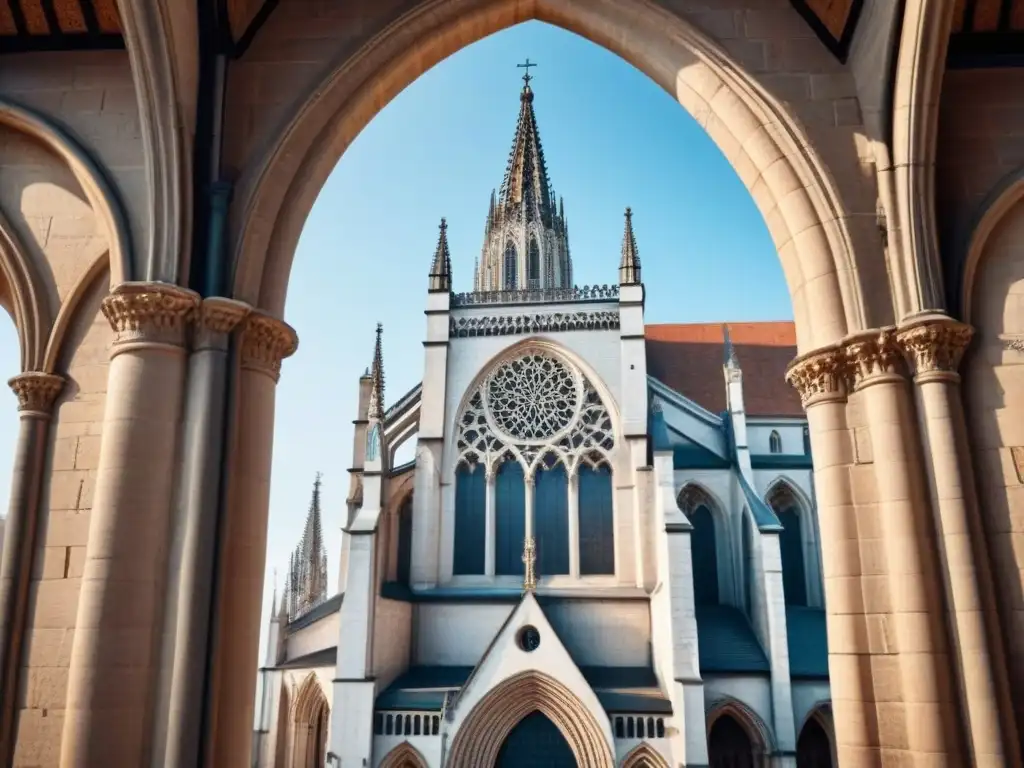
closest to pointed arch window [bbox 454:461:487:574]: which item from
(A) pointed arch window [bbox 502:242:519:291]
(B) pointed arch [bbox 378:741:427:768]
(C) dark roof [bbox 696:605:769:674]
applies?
(B) pointed arch [bbox 378:741:427:768]

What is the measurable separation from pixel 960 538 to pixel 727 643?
14870 mm

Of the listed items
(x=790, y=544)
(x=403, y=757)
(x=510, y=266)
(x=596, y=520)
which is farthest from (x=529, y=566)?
(x=510, y=266)

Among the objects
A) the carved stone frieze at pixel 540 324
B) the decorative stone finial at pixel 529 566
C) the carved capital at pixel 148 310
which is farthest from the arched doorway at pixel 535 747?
the carved capital at pixel 148 310

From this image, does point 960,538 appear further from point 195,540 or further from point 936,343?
point 195,540

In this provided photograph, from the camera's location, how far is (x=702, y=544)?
2058 cm

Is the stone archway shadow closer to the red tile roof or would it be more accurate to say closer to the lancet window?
the lancet window

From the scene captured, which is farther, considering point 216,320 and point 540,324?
point 540,324

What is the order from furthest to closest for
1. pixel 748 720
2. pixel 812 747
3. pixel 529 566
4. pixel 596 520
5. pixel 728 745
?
1. pixel 596 520
2. pixel 812 747
3. pixel 728 745
4. pixel 529 566
5. pixel 748 720

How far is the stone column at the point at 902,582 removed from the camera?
4.02 m

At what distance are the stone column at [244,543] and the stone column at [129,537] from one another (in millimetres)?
290

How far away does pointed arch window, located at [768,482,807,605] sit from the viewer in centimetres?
2120

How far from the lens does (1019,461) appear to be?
171 inches


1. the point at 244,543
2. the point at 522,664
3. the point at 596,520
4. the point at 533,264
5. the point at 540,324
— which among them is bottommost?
the point at 522,664

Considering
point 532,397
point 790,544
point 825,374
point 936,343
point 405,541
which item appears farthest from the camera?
point 790,544
